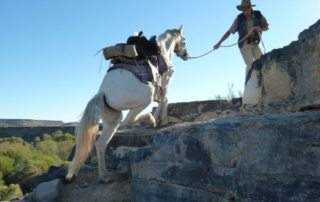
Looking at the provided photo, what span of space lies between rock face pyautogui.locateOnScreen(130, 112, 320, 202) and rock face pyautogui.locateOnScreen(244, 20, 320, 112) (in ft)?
2.75

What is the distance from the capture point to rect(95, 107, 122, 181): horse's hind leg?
22.9 ft

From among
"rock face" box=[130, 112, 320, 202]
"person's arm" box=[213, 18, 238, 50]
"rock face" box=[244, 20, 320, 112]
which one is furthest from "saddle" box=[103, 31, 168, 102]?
"rock face" box=[130, 112, 320, 202]

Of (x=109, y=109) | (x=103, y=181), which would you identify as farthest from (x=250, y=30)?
(x=103, y=181)

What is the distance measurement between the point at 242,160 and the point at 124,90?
3624 mm

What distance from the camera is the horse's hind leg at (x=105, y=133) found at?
6969mm

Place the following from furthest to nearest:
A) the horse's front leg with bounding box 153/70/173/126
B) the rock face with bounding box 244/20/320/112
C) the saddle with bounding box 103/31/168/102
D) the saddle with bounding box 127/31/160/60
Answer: the horse's front leg with bounding box 153/70/173/126
the saddle with bounding box 127/31/160/60
the saddle with bounding box 103/31/168/102
the rock face with bounding box 244/20/320/112

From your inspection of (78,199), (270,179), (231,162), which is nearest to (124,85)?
(78,199)

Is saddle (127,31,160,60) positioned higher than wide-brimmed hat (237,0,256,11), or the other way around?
wide-brimmed hat (237,0,256,11)

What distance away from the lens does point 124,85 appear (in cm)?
691

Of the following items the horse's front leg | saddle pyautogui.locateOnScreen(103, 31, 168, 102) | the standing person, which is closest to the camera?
saddle pyautogui.locateOnScreen(103, 31, 168, 102)

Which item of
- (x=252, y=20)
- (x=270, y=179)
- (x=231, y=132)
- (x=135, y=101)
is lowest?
(x=270, y=179)

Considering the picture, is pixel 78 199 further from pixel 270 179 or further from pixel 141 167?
pixel 270 179

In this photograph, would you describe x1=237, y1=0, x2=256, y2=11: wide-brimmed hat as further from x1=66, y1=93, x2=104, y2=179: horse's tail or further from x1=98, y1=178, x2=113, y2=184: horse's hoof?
x1=98, y1=178, x2=113, y2=184: horse's hoof

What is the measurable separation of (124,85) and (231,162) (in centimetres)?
352
